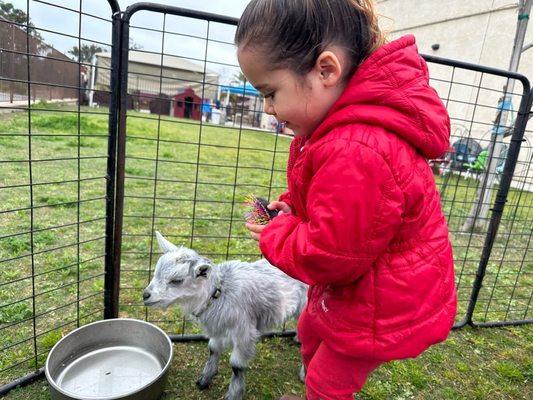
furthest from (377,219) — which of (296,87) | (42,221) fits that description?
(42,221)

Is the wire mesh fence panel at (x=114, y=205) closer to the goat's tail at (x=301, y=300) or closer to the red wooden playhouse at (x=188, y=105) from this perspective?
the red wooden playhouse at (x=188, y=105)

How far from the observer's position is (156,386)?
2.28 meters

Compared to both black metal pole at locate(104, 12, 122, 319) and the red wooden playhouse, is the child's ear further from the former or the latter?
black metal pole at locate(104, 12, 122, 319)

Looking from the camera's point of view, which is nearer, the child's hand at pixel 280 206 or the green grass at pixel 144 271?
the child's hand at pixel 280 206

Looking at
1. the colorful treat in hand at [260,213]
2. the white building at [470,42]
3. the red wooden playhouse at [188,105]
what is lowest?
the colorful treat in hand at [260,213]

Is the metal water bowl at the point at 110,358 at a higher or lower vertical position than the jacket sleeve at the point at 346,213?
lower

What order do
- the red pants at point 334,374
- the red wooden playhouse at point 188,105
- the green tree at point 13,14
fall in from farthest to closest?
the red wooden playhouse at point 188,105
the green tree at point 13,14
the red pants at point 334,374

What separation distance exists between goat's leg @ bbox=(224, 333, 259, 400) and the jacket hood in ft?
5.42

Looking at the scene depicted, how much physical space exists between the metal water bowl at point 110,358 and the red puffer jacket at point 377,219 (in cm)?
135

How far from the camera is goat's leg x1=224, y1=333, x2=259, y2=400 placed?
2.51 meters

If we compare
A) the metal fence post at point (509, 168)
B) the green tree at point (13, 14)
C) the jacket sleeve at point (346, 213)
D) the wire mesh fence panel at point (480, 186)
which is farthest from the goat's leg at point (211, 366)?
the metal fence post at point (509, 168)

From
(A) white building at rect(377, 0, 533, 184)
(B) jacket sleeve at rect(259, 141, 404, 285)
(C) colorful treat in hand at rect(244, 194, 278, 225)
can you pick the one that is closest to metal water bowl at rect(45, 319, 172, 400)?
(C) colorful treat in hand at rect(244, 194, 278, 225)

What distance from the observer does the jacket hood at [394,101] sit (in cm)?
138

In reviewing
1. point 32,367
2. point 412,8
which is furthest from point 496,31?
point 32,367
